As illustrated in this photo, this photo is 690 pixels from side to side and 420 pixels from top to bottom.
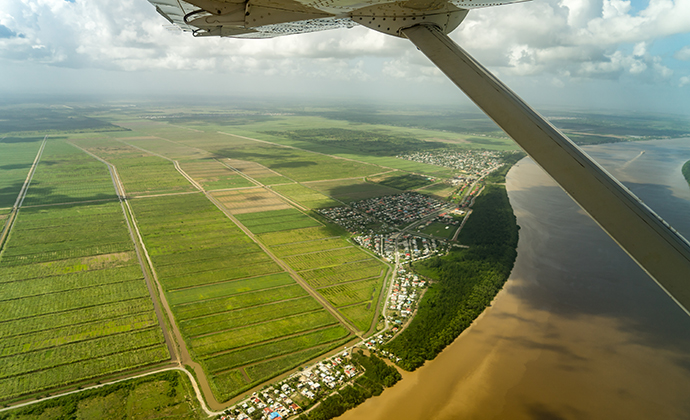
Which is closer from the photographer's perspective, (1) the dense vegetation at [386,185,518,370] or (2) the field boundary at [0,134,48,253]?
(1) the dense vegetation at [386,185,518,370]

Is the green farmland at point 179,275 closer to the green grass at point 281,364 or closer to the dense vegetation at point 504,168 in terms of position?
the green grass at point 281,364

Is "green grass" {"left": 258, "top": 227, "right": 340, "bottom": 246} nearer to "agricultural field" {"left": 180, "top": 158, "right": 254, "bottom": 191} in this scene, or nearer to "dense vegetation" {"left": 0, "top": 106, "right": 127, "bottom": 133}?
"agricultural field" {"left": 180, "top": 158, "right": 254, "bottom": 191}

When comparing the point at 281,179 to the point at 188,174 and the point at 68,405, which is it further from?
the point at 68,405

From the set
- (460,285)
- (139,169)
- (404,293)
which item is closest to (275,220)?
(404,293)

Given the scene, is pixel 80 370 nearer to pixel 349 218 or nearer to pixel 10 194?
pixel 349 218

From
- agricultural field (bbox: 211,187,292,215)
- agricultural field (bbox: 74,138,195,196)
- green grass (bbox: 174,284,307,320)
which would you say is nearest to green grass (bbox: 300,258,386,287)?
green grass (bbox: 174,284,307,320)

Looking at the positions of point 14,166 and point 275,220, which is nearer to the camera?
point 275,220

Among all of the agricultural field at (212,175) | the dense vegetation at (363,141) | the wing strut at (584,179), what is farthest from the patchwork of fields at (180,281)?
the dense vegetation at (363,141)
